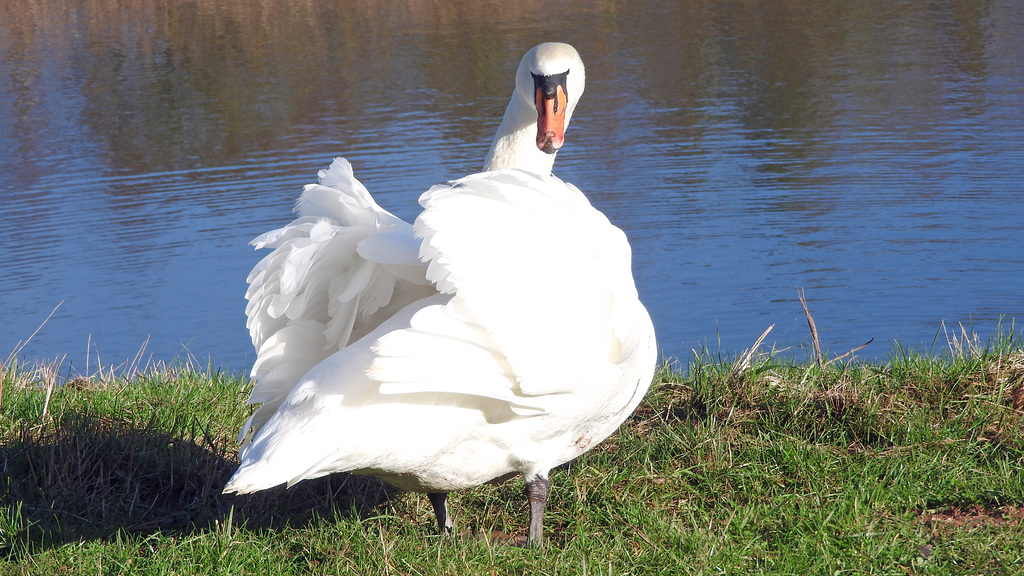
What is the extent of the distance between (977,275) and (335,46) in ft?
59.4

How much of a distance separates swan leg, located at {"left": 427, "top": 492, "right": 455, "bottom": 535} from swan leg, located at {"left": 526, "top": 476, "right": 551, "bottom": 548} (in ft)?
1.06

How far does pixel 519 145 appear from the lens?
473cm

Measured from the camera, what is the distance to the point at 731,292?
9164 mm

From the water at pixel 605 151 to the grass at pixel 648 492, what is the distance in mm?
1559

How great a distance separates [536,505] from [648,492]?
571 millimetres

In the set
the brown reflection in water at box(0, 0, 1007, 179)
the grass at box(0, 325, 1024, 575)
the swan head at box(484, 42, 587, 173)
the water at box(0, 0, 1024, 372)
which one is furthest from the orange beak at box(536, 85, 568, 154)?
the brown reflection in water at box(0, 0, 1007, 179)

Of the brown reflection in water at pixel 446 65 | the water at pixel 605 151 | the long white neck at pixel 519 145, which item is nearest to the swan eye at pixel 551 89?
the long white neck at pixel 519 145

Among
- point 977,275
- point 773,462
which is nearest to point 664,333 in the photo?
point 977,275

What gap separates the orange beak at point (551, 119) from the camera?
461 centimetres

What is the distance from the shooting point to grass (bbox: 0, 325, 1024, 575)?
341cm

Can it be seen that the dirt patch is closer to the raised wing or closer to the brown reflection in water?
the raised wing

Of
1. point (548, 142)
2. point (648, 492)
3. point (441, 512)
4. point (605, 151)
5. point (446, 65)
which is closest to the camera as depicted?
point (441, 512)

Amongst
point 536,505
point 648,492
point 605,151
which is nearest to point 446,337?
point 536,505

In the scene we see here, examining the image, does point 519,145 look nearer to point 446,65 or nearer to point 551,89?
→ point 551,89
